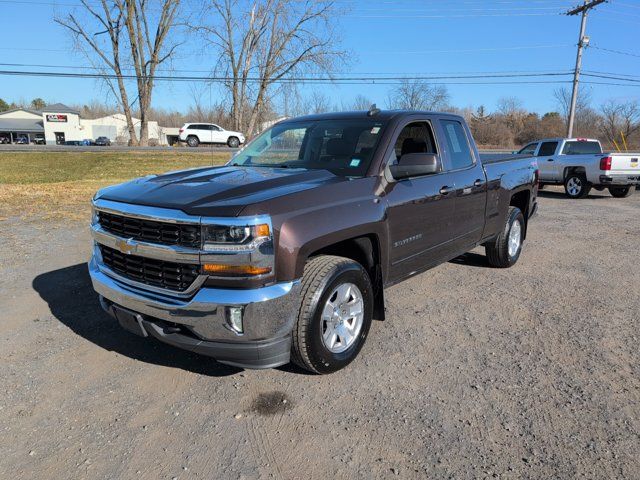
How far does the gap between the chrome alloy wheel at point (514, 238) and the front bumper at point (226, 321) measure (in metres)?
4.20

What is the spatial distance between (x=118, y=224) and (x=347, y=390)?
1979mm

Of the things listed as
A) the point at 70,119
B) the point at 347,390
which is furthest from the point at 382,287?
the point at 70,119

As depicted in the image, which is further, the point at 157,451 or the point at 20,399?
the point at 20,399

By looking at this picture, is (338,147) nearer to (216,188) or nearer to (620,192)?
(216,188)

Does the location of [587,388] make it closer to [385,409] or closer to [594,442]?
[594,442]

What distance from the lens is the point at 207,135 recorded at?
3822 cm

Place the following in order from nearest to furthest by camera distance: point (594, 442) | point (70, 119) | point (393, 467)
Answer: point (393, 467) → point (594, 442) → point (70, 119)

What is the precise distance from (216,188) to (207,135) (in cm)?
3678

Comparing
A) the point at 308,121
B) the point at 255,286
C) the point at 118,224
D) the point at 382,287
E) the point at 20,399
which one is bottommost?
the point at 20,399

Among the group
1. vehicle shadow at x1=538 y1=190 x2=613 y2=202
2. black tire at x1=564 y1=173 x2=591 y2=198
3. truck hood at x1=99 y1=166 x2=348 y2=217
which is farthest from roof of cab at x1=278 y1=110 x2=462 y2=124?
vehicle shadow at x1=538 y1=190 x2=613 y2=202

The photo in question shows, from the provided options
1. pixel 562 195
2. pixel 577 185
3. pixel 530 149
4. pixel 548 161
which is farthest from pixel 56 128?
pixel 577 185

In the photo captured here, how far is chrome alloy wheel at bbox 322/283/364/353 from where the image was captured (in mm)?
3406

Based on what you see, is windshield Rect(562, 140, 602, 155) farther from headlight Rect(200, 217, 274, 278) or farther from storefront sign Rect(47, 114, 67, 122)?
storefront sign Rect(47, 114, 67, 122)

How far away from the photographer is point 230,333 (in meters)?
2.86
